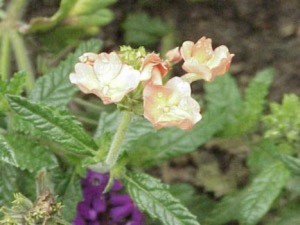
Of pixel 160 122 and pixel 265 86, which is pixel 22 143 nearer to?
pixel 160 122

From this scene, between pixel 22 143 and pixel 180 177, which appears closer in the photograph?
pixel 22 143

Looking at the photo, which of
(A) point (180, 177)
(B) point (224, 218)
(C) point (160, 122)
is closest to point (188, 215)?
(C) point (160, 122)

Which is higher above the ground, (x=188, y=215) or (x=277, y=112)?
(x=277, y=112)

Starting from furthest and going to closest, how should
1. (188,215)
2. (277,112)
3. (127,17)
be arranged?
1. (127,17)
2. (277,112)
3. (188,215)

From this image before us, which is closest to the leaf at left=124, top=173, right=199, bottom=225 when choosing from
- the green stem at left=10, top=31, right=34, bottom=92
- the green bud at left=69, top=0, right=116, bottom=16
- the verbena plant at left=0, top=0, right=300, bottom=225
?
the verbena plant at left=0, top=0, right=300, bottom=225

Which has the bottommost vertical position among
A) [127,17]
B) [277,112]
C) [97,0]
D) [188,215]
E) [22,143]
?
[188,215]

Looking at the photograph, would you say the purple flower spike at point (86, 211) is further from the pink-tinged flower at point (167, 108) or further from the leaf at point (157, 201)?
the pink-tinged flower at point (167, 108)

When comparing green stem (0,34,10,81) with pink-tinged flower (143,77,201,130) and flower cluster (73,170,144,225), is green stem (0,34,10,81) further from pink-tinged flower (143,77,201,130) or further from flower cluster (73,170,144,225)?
pink-tinged flower (143,77,201,130)
